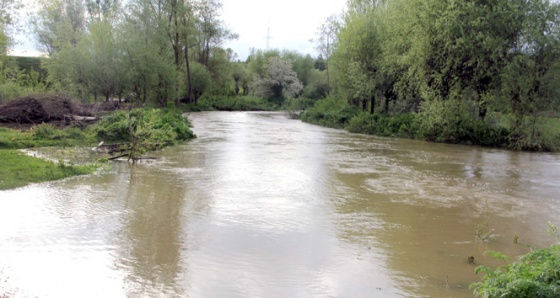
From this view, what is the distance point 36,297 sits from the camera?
5539 millimetres

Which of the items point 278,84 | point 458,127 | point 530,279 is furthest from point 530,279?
point 278,84

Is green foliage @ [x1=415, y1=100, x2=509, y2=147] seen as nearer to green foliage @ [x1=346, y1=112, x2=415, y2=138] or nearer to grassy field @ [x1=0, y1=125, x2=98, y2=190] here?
green foliage @ [x1=346, y1=112, x2=415, y2=138]

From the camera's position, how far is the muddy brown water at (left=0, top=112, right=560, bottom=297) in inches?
245

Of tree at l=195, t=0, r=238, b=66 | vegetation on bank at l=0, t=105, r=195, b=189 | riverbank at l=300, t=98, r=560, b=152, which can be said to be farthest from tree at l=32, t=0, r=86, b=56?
riverbank at l=300, t=98, r=560, b=152

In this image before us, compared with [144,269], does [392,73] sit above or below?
above

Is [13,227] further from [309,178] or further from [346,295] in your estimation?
[309,178]

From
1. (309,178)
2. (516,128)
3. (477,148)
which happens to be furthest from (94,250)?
(516,128)

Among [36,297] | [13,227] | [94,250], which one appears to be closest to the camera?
[36,297]

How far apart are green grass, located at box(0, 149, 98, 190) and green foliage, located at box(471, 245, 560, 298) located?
1077cm

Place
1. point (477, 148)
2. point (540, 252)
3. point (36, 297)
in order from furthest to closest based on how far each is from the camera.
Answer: point (477, 148)
point (36, 297)
point (540, 252)

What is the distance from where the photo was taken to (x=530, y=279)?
4.38 m

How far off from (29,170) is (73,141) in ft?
20.3

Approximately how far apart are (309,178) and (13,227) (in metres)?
8.12

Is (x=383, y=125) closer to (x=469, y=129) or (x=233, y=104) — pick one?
(x=469, y=129)
